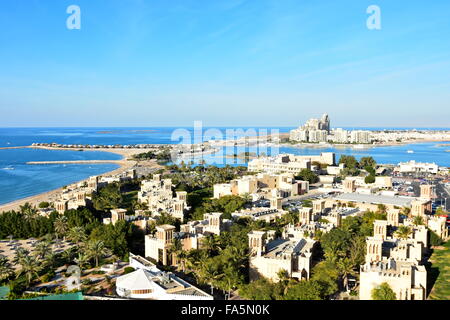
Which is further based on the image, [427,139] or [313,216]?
[427,139]

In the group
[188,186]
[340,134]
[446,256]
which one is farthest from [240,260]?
[340,134]

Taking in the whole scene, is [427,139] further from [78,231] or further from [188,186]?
[78,231]

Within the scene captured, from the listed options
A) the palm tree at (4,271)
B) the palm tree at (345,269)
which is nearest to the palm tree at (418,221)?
the palm tree at (345,269)

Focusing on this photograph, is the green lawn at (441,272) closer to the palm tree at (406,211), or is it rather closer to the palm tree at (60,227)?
the palm tree at (406,211)

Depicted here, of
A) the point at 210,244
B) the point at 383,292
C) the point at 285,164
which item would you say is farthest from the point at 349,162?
the point at 383,292

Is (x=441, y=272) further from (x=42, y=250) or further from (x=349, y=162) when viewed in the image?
(x=349, y=162)
